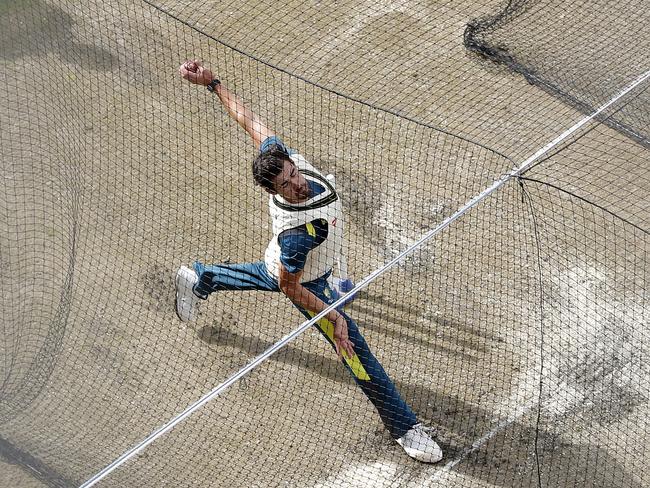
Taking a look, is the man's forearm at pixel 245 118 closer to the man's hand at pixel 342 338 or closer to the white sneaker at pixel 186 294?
the white sneaker at pixel 186 294

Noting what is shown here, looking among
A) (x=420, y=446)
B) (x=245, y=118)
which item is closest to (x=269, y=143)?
(x=245, y=118)

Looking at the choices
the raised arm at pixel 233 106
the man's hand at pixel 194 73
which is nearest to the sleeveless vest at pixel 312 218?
the raised arm at pixel 233 106

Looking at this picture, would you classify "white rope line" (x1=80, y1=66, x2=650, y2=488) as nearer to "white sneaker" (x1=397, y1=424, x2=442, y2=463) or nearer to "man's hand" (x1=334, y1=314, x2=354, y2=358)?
"man's hand" (x1=334, y1=314, x2=354, y2=358)

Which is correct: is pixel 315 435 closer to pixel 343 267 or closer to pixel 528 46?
pixel 343 267

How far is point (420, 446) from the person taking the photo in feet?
25.3

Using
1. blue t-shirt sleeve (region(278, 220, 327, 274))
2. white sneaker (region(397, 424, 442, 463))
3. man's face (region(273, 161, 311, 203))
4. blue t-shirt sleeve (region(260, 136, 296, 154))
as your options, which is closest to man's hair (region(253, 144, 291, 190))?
man's face (region(273, 161, 311, 203))

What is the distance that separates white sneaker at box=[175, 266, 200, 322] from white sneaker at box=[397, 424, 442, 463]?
186cm

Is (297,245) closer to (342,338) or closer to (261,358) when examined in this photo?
(342,338)

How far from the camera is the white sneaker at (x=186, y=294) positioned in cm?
845

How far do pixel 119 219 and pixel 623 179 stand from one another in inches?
165

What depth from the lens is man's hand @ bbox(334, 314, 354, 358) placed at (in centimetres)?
737

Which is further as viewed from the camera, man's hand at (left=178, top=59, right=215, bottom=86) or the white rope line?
man's hand at (left=178, top=59, right=215, bottom=86)

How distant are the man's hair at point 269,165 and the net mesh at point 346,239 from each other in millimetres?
1751

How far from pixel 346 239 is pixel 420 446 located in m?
2.16
